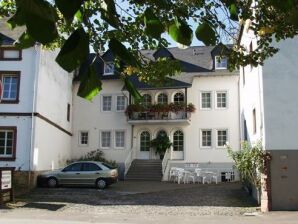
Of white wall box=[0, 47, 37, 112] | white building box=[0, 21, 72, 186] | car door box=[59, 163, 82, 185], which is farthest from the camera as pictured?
white wall box=[0, 47, 37, 112]

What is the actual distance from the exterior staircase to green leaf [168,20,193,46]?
101ft

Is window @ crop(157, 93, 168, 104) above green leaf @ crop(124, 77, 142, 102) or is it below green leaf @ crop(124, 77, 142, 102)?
above

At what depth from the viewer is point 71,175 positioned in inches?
1060

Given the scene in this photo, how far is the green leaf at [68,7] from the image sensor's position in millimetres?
1695

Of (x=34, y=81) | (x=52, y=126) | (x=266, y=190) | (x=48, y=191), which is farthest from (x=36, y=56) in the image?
(x=266, y=190)

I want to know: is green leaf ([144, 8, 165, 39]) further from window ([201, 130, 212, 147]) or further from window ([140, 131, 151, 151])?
window ([140, 131, 151, 151])

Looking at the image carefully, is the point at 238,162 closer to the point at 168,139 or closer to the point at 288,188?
the point at 288,188

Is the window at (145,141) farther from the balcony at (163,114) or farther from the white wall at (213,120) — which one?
the white wall at (213,120)

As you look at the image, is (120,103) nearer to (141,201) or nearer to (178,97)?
(178,97)

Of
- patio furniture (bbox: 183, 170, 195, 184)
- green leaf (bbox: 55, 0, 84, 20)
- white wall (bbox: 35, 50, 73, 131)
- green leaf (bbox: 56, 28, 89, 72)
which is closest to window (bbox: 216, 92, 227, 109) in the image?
patio furniture (bbox: 183, 170, 195, 184)

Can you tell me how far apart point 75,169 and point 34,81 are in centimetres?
533

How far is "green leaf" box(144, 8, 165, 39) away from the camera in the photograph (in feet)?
7.46

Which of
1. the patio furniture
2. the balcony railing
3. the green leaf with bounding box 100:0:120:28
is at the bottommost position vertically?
the patio furniture

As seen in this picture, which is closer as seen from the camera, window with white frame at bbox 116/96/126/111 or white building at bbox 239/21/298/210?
white building at bbox 239/21/298/210
